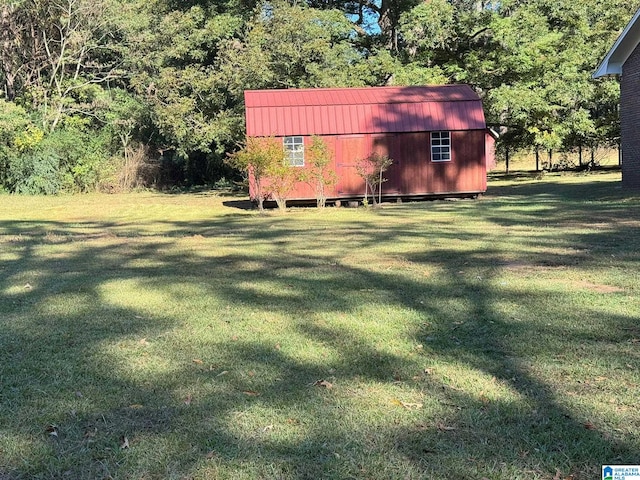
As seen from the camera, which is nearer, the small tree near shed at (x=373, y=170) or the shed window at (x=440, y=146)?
the small tree near shed at (x=373, y=170)

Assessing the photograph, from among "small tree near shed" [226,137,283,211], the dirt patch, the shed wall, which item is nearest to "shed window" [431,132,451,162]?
the shed wall

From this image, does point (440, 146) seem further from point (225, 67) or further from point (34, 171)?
point (34, 171)

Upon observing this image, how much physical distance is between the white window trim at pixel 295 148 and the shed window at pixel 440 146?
4.57m

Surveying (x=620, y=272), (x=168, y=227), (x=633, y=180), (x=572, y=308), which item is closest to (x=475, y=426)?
(x=572, y=308)

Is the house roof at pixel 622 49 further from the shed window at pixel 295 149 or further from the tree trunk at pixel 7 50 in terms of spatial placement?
the tree trunk at pixel 7 50

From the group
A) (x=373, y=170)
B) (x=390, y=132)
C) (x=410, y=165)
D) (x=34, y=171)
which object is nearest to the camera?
(x=373, y=170)

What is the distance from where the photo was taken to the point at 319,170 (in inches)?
779

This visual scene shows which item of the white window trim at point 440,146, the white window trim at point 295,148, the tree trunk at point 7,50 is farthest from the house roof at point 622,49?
the tree trunk at point 7,50

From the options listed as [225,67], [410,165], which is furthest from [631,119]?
[225,67]

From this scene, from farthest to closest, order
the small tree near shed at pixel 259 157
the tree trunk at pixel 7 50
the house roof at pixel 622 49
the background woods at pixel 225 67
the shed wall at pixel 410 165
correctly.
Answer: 1. the tree trunk at pixel 7 50
2. the background woods at pixel 225 67
3. the shed wall at pixel 410 165
4. the small tree near shed at pixel 259 157
5. the house roof at pixel 622 49

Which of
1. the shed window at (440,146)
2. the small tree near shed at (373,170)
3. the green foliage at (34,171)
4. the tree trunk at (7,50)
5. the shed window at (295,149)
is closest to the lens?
the small tree near shed at (373,170)

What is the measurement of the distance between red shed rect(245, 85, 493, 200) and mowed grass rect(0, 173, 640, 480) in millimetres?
11690

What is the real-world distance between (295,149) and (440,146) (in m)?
5.04

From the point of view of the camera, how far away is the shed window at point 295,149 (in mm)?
20500
